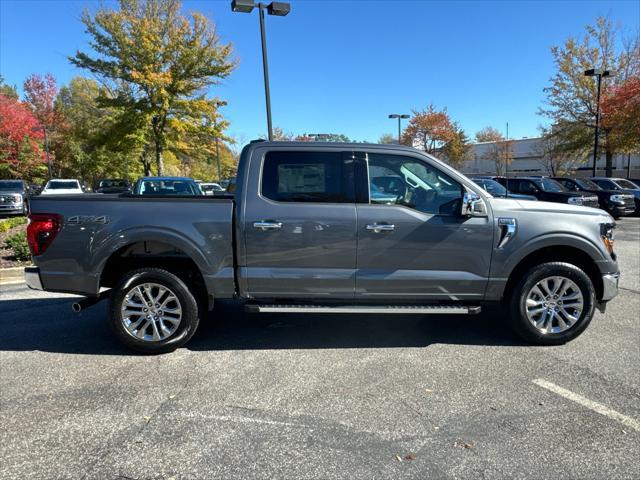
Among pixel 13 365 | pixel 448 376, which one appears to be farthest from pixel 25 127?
pixel 448 376

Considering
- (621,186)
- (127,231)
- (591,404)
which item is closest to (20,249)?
(127,231)

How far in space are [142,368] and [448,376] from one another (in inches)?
106

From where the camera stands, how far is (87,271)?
13.9ft

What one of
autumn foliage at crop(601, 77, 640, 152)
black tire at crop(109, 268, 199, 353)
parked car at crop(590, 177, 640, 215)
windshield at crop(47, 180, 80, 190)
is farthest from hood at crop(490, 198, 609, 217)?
autumn foliage at crop(601, 77, 640, 152)

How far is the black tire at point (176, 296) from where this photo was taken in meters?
4.24

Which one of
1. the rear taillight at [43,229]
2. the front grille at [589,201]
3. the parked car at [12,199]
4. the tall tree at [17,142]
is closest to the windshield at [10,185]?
the parked car at [12,199]

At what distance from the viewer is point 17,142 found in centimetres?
3769

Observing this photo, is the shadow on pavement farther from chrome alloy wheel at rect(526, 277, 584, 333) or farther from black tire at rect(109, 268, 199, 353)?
chrome alloy wheel at rect(526, 277, 584, 333)

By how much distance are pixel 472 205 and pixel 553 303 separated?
131cm

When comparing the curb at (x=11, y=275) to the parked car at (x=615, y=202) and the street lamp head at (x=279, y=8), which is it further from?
the parked car at (x=615, y=202)

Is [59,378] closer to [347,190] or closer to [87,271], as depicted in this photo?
[87,271]

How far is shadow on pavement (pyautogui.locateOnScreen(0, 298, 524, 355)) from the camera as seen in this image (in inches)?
180

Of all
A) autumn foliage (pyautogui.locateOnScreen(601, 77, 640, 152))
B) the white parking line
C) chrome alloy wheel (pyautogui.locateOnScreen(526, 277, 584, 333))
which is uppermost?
autumn foliage (pyautogui.locateOnScreen(601, 77, 640, 152))

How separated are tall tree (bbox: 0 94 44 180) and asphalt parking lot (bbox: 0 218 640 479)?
3971cm
